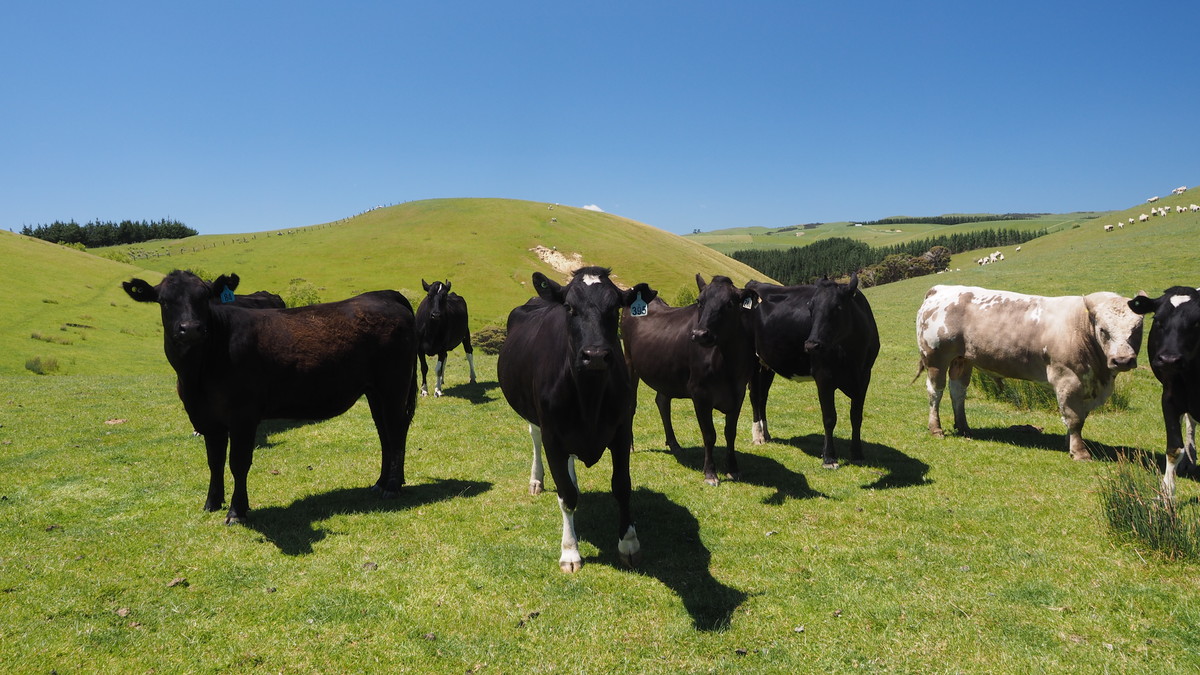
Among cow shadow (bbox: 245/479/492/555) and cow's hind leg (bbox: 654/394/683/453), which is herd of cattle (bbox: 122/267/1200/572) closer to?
cow's hind leg (bbox: 654/394/683/453)

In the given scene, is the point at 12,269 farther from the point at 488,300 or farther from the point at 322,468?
the point at 322,468

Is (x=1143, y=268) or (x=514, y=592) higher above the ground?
(x=1143, y=268)

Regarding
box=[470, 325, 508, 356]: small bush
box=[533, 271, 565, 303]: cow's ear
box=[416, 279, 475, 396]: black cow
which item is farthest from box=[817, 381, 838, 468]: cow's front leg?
box=[470, 325, 508, 356]: small bush

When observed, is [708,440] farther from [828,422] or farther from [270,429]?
[270,429]

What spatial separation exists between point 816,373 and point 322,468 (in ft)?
27.4

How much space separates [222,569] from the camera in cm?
646

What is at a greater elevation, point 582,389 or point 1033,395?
point 582,389

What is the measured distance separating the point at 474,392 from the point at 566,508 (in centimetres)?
1136

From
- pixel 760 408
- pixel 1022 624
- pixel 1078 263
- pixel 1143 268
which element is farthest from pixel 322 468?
pixel 1078 263

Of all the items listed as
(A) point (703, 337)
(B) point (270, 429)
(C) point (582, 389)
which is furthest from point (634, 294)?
(B) point (270, 429)

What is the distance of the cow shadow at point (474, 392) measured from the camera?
16344 mm

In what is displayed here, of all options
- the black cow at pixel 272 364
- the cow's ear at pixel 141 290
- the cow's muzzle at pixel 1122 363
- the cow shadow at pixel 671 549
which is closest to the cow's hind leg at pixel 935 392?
the cow's muzzle at pixel 1122 363

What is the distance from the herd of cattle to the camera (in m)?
6.40

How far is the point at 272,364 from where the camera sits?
7973 mm
